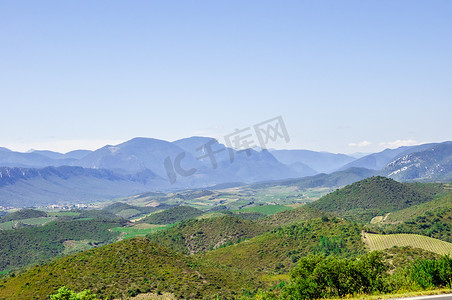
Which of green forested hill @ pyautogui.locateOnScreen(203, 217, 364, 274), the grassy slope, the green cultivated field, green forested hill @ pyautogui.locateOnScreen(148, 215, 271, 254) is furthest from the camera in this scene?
green forested hill @ pyautogui.locateOnScreen(148, 215, 271, 254)

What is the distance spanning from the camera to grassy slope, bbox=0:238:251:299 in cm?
7694

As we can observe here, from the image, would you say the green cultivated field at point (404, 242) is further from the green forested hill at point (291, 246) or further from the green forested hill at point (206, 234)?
the green forested hill at point (206, 234)

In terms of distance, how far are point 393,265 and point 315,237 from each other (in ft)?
162

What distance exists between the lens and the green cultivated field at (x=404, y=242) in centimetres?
12144

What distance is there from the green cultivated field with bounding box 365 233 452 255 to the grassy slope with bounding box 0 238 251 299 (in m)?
53.4

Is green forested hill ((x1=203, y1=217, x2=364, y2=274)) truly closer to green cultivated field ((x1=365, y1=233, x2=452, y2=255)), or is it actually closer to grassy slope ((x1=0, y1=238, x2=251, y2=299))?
green cultivated field ((x1=365, y1=233, x2=452, y2=255))

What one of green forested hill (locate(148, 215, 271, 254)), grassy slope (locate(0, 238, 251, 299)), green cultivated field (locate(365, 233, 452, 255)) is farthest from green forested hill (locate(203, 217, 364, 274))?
green forested hill (locate(148, 215, 271, 254))

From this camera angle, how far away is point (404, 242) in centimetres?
12812

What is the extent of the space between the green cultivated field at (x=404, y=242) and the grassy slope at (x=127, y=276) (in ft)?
175

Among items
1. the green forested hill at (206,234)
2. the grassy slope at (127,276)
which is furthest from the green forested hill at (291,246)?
the green forested hill at (206,234)

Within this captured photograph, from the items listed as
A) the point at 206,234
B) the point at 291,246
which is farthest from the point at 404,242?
the point at 206,234

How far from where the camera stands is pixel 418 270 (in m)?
44.5

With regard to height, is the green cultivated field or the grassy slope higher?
the grassy slope

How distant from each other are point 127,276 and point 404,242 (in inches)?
3863
